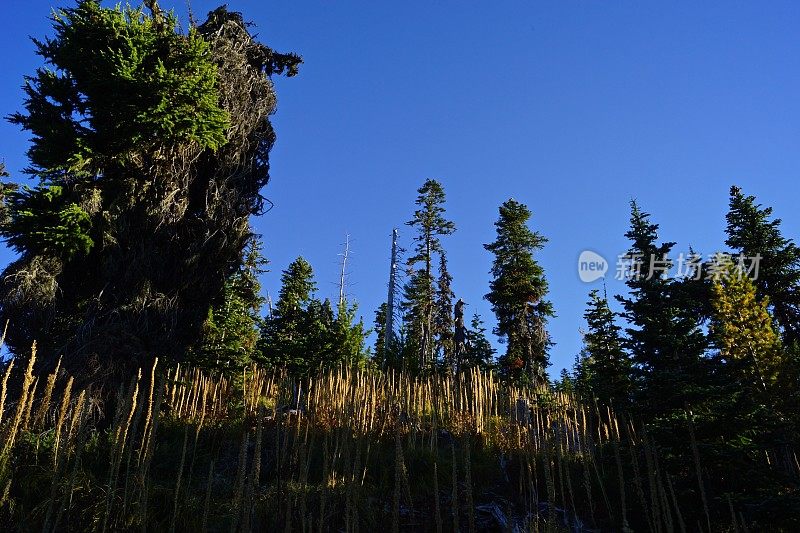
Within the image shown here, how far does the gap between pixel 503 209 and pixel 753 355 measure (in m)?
14.4

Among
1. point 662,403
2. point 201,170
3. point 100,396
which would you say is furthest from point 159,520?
point 201,170

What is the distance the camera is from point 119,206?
9.98 m

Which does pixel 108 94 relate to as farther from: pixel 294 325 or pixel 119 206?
pixel 294 325

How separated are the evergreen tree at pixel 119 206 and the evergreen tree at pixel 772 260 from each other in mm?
20108

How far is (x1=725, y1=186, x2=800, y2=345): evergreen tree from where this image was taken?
19.3 m

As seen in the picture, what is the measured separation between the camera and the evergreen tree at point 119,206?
8.89 m

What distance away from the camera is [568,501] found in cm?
754

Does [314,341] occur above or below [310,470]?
above

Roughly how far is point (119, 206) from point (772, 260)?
23122 mm

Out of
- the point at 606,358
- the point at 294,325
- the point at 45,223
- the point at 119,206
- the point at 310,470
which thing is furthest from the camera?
the point at 294,325

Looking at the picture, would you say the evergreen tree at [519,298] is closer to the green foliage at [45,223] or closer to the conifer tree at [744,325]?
the conifer tree at [744,325]

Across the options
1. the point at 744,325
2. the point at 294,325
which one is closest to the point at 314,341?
the point at 294,325

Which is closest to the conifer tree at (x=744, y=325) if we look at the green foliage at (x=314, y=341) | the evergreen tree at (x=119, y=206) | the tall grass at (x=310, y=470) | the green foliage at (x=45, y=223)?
the tall grass at (x=310, y=470)

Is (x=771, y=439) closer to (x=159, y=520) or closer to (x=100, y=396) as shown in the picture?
(x=159, y=520)
